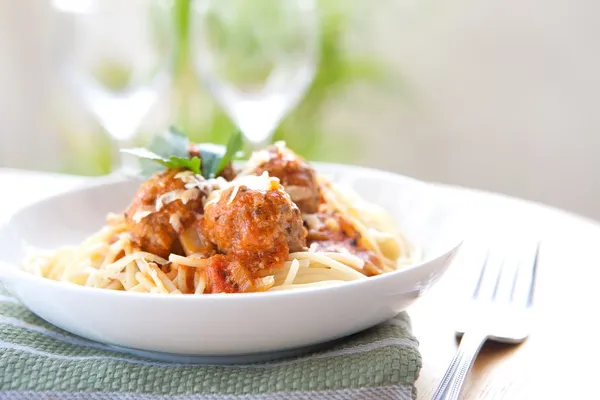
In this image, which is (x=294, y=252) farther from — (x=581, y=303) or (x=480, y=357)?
(x=581, y=303)

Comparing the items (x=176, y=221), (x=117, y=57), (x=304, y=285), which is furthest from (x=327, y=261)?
(x=117, y=57)

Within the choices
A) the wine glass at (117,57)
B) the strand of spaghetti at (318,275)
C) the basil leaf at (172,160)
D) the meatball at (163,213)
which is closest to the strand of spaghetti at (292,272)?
the strand of spaghetti at (318,275)

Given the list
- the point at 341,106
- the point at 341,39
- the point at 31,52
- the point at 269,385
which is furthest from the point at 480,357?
the point at 31,52

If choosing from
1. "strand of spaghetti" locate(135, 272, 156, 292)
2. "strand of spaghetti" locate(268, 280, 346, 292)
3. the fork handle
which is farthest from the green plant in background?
the fork handle

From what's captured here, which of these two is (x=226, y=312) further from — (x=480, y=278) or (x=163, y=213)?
(x=480, y=278)

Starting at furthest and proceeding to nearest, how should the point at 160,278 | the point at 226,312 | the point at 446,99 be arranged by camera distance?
the point at 446,99
the point at 160,278
the point at 226,312

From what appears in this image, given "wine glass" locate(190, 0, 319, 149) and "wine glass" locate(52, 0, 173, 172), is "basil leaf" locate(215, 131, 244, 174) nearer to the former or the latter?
"wine glass" locate(190, 0, 319, 149)
